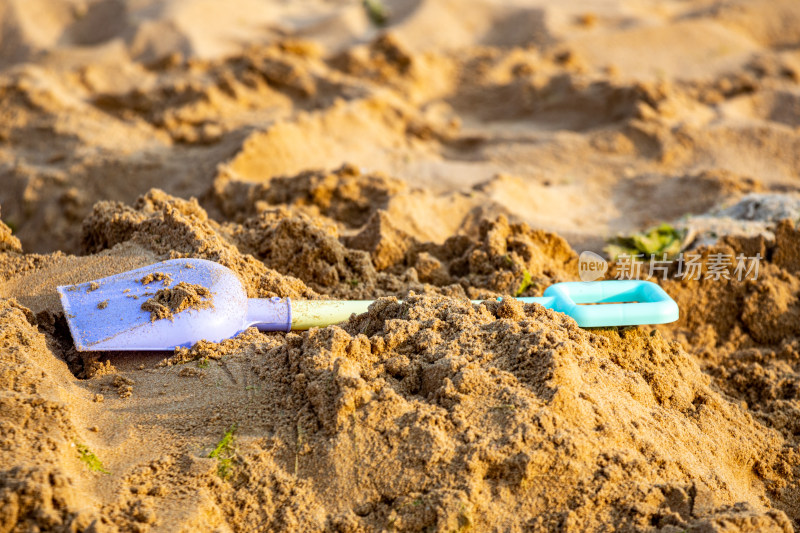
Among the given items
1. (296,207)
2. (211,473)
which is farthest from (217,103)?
(211,473)

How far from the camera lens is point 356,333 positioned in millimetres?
2221

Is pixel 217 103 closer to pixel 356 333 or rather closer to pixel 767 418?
pixel 356 333

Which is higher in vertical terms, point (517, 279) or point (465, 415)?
point (465, 415)

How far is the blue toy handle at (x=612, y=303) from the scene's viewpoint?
2.37 metres

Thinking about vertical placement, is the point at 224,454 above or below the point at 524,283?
above

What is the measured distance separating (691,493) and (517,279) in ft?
4.08

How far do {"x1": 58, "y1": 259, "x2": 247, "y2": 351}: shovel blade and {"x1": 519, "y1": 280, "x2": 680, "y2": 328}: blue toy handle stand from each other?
992 millimetres

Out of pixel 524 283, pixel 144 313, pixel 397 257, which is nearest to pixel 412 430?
pixel 144 313

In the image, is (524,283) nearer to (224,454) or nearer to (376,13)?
(224,454)

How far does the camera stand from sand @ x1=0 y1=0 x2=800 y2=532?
68.8 inches

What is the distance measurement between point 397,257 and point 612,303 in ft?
3.27

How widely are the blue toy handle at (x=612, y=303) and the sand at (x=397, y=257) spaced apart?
8cm

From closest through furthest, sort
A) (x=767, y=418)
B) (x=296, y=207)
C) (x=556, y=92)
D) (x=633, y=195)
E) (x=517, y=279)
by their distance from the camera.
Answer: (x=767, y=418), (x=517, y=279), (x=296, y=207), (x=633, y=195), (x=556, y=92)

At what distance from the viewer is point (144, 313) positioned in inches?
88.2
